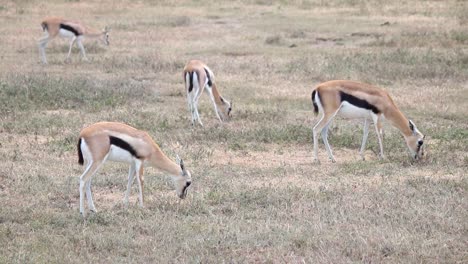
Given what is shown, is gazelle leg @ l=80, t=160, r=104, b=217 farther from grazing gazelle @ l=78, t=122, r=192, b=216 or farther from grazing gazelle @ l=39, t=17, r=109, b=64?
grazing gazelle @ l=39, t=17, r=109, b=64

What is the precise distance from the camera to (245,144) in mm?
10742

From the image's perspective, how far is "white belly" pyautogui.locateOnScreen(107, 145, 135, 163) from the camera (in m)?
7.55

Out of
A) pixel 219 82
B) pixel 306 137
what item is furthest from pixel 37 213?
pixel 219 82

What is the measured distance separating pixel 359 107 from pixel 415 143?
2.56 feet

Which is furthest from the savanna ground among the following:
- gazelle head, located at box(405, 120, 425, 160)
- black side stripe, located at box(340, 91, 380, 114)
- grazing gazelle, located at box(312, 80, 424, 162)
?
black side stripe, located at box(340, 91, 380, 114)

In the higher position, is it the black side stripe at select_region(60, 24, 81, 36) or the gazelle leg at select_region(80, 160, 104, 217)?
the gazelle leg at select_region(80, 160, 104, 217)

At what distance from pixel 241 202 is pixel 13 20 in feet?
50.8

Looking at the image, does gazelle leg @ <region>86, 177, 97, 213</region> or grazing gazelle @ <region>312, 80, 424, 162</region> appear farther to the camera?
grazing gazelle @ <region>312, 80, 424, 162</region>

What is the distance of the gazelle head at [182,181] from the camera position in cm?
796

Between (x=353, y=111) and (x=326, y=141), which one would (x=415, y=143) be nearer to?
(x=353, y=111)

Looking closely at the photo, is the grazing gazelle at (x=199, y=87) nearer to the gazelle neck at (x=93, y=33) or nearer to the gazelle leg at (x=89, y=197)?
the gazelle leg at (x=89, y=197)

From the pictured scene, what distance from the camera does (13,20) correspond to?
2177 centimetres

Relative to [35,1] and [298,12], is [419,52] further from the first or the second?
[35,1]

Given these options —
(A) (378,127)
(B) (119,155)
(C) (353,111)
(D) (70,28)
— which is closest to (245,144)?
(C) (353,111)
